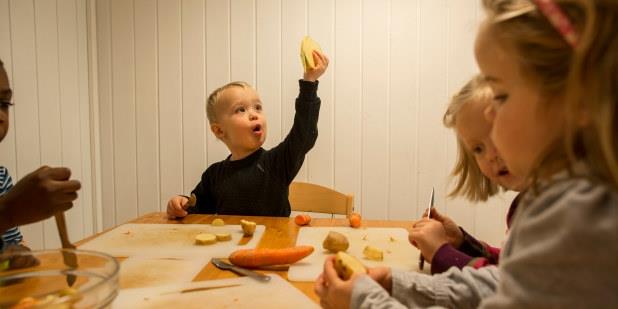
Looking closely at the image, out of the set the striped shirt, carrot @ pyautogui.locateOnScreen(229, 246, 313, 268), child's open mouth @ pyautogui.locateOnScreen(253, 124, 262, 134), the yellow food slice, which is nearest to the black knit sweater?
child's open mouth @ pyautogui.locateOnScreen(253, 124, 262, 134)

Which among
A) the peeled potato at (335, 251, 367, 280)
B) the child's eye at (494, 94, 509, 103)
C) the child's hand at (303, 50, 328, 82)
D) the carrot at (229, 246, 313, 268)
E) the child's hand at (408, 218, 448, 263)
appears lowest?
the carrot at (229, 246, 313, 268)

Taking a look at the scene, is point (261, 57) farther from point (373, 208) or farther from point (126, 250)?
point (126, 250)

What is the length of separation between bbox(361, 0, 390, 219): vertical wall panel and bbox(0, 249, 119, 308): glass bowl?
169 cm

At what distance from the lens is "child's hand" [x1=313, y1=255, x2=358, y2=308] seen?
0.60 meters

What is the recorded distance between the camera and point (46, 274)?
2.22ft

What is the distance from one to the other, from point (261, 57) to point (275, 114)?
0.28 metres

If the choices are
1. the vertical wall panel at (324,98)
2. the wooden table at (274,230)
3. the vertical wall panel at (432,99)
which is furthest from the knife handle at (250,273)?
the vertical wall panel at (432,99)

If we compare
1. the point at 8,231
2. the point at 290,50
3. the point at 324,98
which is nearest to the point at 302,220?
the point at 8,231

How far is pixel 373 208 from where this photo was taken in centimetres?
226

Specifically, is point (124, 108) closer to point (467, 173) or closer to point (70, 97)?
point (70, 97)

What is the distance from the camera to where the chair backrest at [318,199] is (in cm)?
171

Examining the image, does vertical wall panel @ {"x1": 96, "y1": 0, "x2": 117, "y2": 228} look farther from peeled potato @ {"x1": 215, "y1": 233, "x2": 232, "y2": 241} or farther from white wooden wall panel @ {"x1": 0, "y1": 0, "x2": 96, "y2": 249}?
peeled potato @ {"x1": 215, "y1": 233, "x2": 232, "y2": 241}

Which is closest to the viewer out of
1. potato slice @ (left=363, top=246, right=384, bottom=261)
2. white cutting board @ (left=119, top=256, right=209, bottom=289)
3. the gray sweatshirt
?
the gray sweatshirt

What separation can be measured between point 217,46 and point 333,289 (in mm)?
1821
